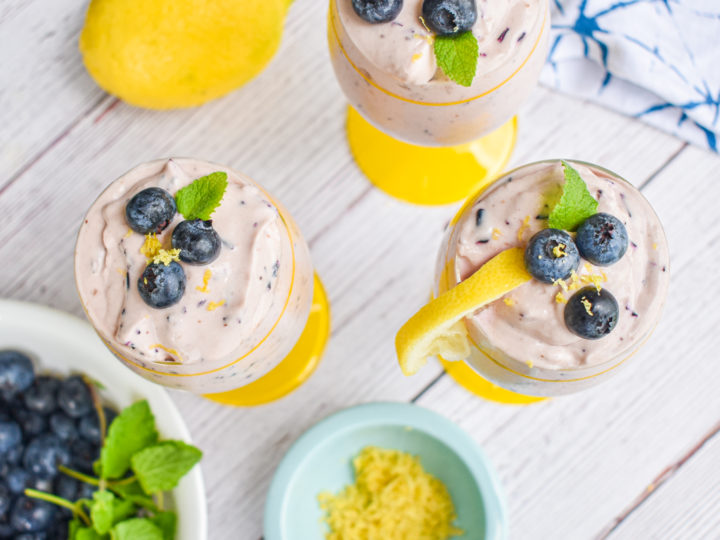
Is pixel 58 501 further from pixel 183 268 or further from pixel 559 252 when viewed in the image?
pixel 559 252

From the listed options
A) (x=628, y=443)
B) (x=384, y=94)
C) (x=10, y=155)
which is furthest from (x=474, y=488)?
(x=10, y=155)

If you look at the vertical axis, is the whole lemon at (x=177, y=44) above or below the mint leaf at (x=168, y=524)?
above

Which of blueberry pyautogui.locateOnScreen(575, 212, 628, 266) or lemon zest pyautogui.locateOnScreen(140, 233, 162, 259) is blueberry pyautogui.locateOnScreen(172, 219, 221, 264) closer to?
lemon zest pyautogui.locateOnScreen(140, 233, 162, 259)

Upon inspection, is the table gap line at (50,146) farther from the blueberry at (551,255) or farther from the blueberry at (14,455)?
the blueberry at (551,255)

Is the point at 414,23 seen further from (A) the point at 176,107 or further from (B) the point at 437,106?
(A) the point at 176,107

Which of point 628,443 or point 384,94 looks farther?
point 628,443

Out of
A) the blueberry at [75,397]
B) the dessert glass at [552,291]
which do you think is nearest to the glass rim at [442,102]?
the dessert glass at [552,291]
